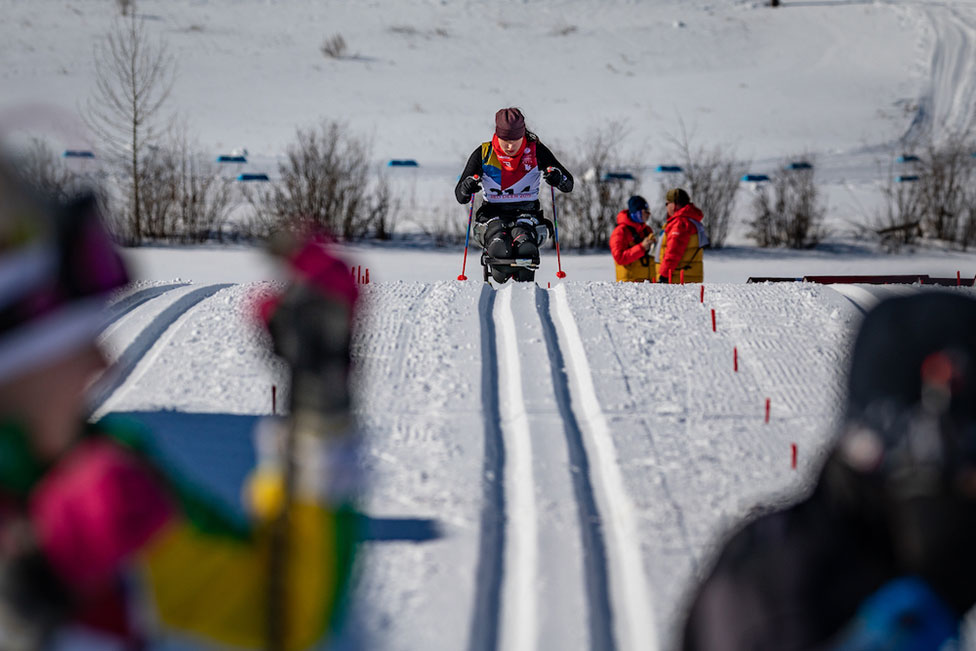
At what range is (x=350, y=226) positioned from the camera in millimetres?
13078

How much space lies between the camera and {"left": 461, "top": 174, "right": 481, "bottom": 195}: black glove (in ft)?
26.7

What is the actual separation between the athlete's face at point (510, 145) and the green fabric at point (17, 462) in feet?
23.2

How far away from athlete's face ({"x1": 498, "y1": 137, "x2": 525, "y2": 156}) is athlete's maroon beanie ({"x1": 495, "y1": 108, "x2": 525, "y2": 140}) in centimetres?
3

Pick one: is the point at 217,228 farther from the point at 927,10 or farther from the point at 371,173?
the point at 927,10

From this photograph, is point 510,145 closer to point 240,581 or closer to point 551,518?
point 551,518

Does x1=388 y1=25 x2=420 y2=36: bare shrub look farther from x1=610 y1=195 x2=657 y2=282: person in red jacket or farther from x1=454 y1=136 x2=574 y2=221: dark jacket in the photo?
x1=610 y1=195 x2=657 y2=282: person in red jacket

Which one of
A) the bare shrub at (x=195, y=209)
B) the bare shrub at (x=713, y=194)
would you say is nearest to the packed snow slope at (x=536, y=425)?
the bare shrub at (x=195, y=209)

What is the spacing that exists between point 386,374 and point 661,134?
1795 centimetres

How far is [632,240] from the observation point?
320 inches

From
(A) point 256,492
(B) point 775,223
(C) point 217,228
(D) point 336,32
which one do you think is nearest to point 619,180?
(B) point 775,223

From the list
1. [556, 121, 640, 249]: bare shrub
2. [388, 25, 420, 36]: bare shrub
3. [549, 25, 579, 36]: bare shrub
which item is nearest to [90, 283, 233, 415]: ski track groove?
[556, 121, 640, 249]: bare shrub

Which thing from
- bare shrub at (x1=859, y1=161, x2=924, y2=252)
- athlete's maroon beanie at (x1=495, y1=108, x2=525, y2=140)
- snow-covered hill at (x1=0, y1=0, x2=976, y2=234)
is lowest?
bare shrub at (x1=859, y1=161, x2=924, y2=252)

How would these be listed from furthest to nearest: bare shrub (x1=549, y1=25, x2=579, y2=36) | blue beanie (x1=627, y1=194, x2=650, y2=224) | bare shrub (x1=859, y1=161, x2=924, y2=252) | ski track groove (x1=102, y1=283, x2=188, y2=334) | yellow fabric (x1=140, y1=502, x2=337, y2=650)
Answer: bare shrub (x1=549, y1=25, x2=579, y2=36) → bare shrub (x1=859, y1=161, x2=924, y2=252) → blue beanie (x1=627, y1=194, x2=650, y2=224) → ski track groove (x1=102, y1=283, x2=188, y2=334) → yellow fabric (x1=140, y1=502, x2=337, y2=650)

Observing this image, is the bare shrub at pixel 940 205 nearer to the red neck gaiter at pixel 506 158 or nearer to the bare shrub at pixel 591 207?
the bare shrub at pixel 591 207
